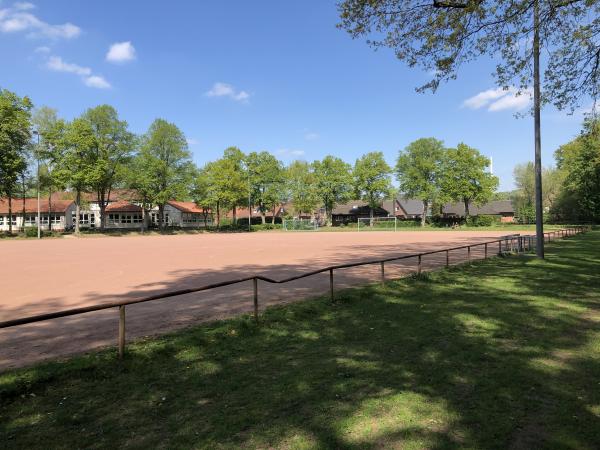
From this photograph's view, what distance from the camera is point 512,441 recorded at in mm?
3297

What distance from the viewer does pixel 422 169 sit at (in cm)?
7738

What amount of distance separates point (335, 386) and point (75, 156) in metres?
57.2

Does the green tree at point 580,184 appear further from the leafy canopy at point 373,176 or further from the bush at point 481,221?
the leafy canopy at point 373,176

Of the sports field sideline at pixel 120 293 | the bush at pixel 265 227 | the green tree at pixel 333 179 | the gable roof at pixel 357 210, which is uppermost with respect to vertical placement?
the green tree at pixel 333 179

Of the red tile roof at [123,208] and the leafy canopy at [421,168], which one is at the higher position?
the leafy canopy at [421,168]

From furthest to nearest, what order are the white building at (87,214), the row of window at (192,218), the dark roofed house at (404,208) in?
the dark roofed house at (404,208) < the row of window at (192,218) < the white building at (87,214)

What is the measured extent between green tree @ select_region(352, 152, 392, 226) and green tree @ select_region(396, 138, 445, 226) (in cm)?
311

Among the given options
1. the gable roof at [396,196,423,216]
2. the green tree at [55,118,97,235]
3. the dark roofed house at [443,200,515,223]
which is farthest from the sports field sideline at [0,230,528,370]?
the gable roof at [396,196,423,216]

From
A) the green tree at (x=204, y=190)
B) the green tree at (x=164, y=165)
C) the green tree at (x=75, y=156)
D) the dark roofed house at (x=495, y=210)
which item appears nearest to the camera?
the green tree at (x=75, y=156)

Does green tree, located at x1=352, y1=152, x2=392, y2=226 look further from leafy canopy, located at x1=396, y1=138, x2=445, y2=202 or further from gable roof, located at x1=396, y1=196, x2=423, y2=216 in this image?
gable roof, located at x1=396, y1=196, x2=423, y2=216

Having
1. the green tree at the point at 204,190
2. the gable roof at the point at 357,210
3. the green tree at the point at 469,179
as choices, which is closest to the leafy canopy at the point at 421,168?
the green tree at the point at 469,179

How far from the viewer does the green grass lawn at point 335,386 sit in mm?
3457

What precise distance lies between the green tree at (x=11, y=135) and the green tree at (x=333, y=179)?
4833 cm

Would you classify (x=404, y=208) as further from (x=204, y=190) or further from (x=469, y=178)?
(x=204, y=190)
